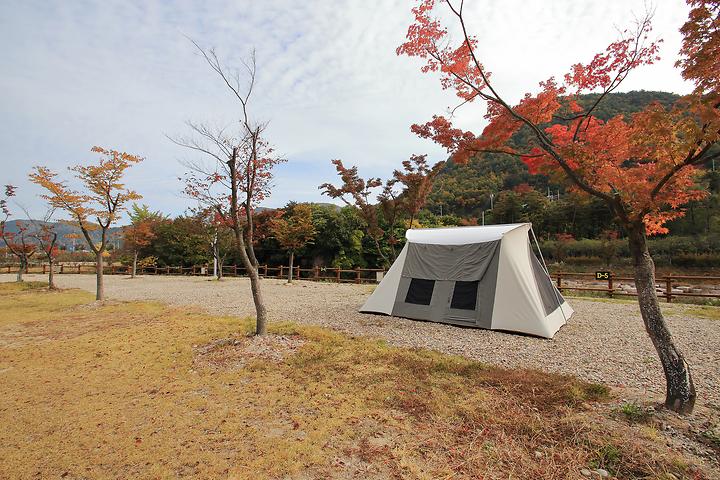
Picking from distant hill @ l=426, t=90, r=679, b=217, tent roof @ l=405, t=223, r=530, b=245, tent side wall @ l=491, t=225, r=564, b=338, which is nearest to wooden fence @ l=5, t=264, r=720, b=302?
tent roof @ l=405, t=223, r=530, b=245

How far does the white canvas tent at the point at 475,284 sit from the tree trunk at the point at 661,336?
9.11 feet

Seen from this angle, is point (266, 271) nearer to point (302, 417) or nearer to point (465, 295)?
point (465, 295)

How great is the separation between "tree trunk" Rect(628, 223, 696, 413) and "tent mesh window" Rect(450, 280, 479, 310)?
354 cm

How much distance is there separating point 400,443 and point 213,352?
3.30 meters

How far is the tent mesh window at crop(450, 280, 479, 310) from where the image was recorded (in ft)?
21.7

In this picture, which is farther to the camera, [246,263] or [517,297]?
[517,297]

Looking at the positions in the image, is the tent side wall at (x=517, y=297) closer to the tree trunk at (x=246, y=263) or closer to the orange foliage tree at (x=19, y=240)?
the tree trunk at (x=246, y=263)

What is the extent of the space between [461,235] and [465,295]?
147 cm

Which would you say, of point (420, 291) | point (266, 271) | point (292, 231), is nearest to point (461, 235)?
point (420, 291)

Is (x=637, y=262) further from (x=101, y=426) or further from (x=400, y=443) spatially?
(x=101, y=426)

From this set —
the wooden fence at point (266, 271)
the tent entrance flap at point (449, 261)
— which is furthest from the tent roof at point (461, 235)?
the wooden fence at point (266, 271)

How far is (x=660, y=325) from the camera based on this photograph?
2.97 m

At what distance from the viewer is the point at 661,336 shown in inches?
117

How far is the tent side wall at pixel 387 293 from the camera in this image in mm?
7641
